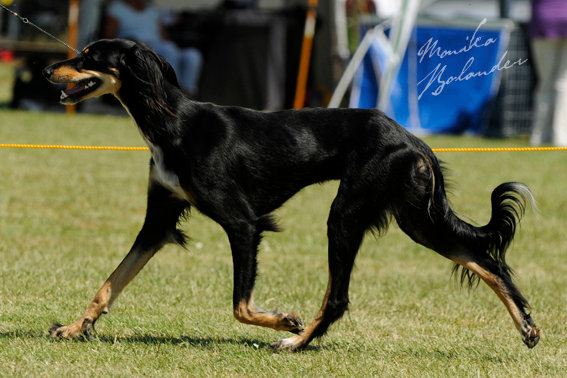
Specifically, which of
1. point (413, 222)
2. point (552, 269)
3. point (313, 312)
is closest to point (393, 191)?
point (413, 222)

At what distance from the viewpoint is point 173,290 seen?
5500 mm

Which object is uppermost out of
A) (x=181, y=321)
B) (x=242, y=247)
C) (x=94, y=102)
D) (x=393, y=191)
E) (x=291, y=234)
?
(x=393, y=191)

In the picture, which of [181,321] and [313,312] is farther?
[313,312]

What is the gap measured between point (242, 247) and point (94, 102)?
1220 cm

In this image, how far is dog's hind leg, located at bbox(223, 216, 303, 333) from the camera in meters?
4.12

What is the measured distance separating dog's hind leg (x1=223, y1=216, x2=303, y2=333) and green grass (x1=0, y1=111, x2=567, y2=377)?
15cm

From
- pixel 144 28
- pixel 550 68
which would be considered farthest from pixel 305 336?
pixel 144 28

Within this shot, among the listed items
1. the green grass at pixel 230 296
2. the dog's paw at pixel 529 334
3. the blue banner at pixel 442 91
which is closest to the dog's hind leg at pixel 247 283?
the green grass at pixel 230 296

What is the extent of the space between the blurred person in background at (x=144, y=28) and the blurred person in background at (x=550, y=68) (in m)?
5.59

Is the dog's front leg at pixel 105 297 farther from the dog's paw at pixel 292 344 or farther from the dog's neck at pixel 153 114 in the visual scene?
the dog's paw at pixel 292 344

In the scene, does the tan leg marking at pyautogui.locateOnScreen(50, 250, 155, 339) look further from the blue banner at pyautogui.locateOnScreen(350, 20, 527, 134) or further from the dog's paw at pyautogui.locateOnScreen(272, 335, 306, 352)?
the blue banner at pyautogui.locateOnScreen(350, 20, 527, 134)

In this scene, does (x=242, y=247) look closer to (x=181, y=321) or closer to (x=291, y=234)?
(x=181, y=321)

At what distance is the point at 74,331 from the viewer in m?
4.30

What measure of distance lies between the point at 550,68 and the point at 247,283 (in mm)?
9662
